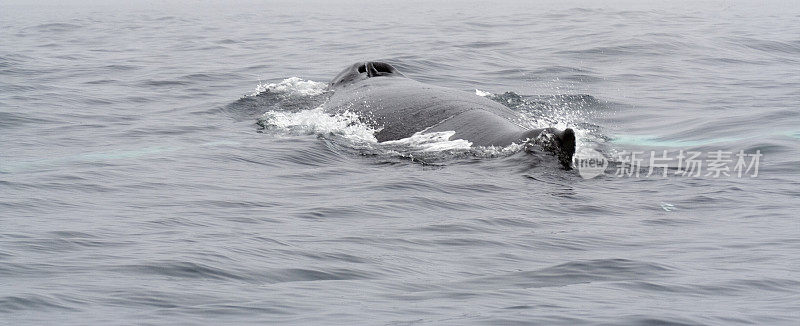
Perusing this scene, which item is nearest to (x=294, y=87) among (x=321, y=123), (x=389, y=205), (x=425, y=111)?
(x=321, y=123)

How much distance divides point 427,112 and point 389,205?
11.2ft

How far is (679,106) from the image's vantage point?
1702 centimetres

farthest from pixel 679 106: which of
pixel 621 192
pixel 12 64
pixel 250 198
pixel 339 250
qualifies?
pixel 12 64

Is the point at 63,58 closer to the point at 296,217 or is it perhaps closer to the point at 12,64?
the point at 12,64

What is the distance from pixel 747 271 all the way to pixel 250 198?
4.35 metres

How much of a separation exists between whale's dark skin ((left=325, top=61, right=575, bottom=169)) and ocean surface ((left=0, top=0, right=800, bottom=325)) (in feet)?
0.75

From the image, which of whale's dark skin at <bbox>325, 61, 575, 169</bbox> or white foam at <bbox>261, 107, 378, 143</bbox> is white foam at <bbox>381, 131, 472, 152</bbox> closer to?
whale's dark skin at <bbox>325, 61, 575, 169</bbox>

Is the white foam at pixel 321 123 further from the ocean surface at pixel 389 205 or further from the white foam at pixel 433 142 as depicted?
the white foam at pixel 433 142

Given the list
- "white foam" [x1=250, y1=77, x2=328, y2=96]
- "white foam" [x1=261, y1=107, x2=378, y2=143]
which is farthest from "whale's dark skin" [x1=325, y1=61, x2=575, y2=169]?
"white foam" [x1=250, y1=77, x2=328, y2=96]

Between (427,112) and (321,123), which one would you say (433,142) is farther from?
(321,123)

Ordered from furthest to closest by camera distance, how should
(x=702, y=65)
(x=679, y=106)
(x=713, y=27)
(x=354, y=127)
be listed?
(x=713, y=27)
(x=702, y=65)
(x=679, y=106)
(x=354, y=127)

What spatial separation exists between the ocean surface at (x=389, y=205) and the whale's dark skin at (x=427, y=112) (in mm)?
228

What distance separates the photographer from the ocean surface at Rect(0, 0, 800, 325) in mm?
6652

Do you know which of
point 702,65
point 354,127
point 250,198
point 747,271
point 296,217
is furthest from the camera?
point 702,65
